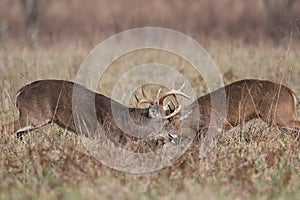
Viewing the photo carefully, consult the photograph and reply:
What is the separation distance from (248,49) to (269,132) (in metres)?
7.64

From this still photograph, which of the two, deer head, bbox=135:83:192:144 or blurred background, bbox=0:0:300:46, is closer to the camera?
deer head, bbox=135:83:192:144

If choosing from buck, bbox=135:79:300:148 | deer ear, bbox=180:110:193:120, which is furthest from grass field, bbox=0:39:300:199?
deer ear, bbox=180:110:193:120

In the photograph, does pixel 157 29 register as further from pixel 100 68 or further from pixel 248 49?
pixel 100 68

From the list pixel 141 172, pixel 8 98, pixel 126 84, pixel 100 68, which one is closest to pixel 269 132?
pixel 141 172

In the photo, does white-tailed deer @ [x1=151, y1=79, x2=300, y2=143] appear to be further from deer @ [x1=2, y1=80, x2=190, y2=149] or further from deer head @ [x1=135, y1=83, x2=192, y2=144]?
deer @ [x1=2, y1=80, x2=190, y2=149]

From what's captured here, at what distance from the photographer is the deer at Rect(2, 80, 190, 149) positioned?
8.05 meters

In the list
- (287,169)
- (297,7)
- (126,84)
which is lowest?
(297,7)

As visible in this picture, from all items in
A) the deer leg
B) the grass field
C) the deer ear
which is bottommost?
the deer ear

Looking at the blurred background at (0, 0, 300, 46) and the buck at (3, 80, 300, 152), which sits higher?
the buck at (3, 80, 300, 152)

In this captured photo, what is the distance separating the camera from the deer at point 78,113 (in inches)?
317

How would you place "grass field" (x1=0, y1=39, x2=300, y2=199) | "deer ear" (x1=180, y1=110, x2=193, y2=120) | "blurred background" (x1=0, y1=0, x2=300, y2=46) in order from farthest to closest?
"blurred background" (x1=0, y1=0, x2=300, y2=46)
"deer ear" (x1=180, y1=110, x2=193, y2=120)
"grass field" (x1=0, y1=39, x2=300, y2=199)

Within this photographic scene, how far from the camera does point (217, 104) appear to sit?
8.86 meters

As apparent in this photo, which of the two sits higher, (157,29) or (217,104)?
(217,104)

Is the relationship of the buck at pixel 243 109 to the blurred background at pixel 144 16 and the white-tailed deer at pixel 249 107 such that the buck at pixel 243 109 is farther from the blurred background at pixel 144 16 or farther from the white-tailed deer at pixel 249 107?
the blurred background at pixel 144 16
